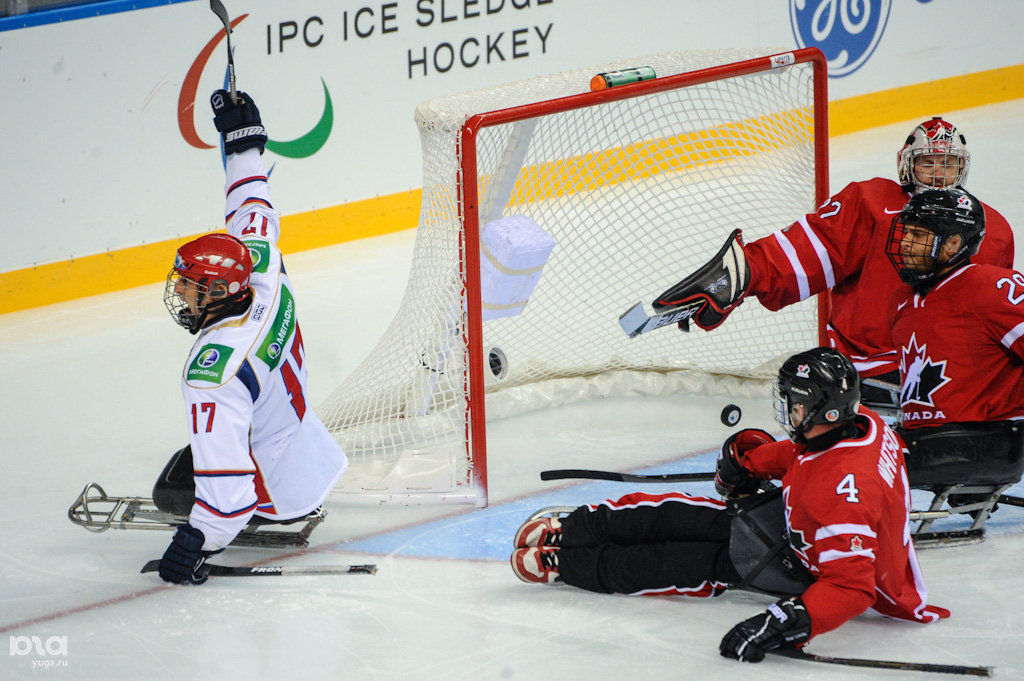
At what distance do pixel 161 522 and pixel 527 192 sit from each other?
5.42 ft

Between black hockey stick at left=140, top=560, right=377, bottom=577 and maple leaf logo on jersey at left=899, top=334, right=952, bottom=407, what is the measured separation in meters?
1.53

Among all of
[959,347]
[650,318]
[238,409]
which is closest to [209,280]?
[238,409]

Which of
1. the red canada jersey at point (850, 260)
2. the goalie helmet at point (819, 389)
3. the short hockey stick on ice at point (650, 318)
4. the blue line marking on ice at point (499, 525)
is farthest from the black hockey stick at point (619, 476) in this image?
the goalie helmet at point (819, 389)

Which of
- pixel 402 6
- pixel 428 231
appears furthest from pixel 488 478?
pixel 402 6

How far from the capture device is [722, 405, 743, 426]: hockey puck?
405cm

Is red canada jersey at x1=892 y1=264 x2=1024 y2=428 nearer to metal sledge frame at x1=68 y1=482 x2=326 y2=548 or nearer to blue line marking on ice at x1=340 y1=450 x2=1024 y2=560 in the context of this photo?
blue line marking on ice at x1=340 y1=450 x2=1024 y2=560

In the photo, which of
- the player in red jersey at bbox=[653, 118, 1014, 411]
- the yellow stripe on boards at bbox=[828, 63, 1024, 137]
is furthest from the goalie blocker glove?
the yellow stripe on boards at bbox=[828, 63, 1024, 137]

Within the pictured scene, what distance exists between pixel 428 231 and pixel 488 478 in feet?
2.68

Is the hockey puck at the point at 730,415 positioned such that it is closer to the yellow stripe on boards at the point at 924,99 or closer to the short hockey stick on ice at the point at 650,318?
the short hockey stick on ice at the point at 650,318

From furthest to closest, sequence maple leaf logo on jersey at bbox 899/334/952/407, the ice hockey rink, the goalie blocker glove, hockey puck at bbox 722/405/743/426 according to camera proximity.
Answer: hockey puck at bbox 722/405/743/426, the goalie blocker glove, maple leaf logo on jersey at bbox 899/334/952/407, the ice hockey rink

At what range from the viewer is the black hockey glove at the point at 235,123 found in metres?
3.85

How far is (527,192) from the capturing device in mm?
4465

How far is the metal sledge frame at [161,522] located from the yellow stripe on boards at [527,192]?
4.58ft

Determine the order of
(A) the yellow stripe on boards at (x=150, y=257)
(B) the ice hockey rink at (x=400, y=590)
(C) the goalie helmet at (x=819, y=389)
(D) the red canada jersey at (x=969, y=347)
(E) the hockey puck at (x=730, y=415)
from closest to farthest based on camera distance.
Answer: (C) the goalie helmet at (x=819, y=389)
(B) the ice hockey rink at (x=400, y=590)
(D) the red canada jersey at (x=969, y=347)
(E) the hockey puck at (x=730, y=415)
(A) the yellow stripe on boards at (x=150, y=257)
